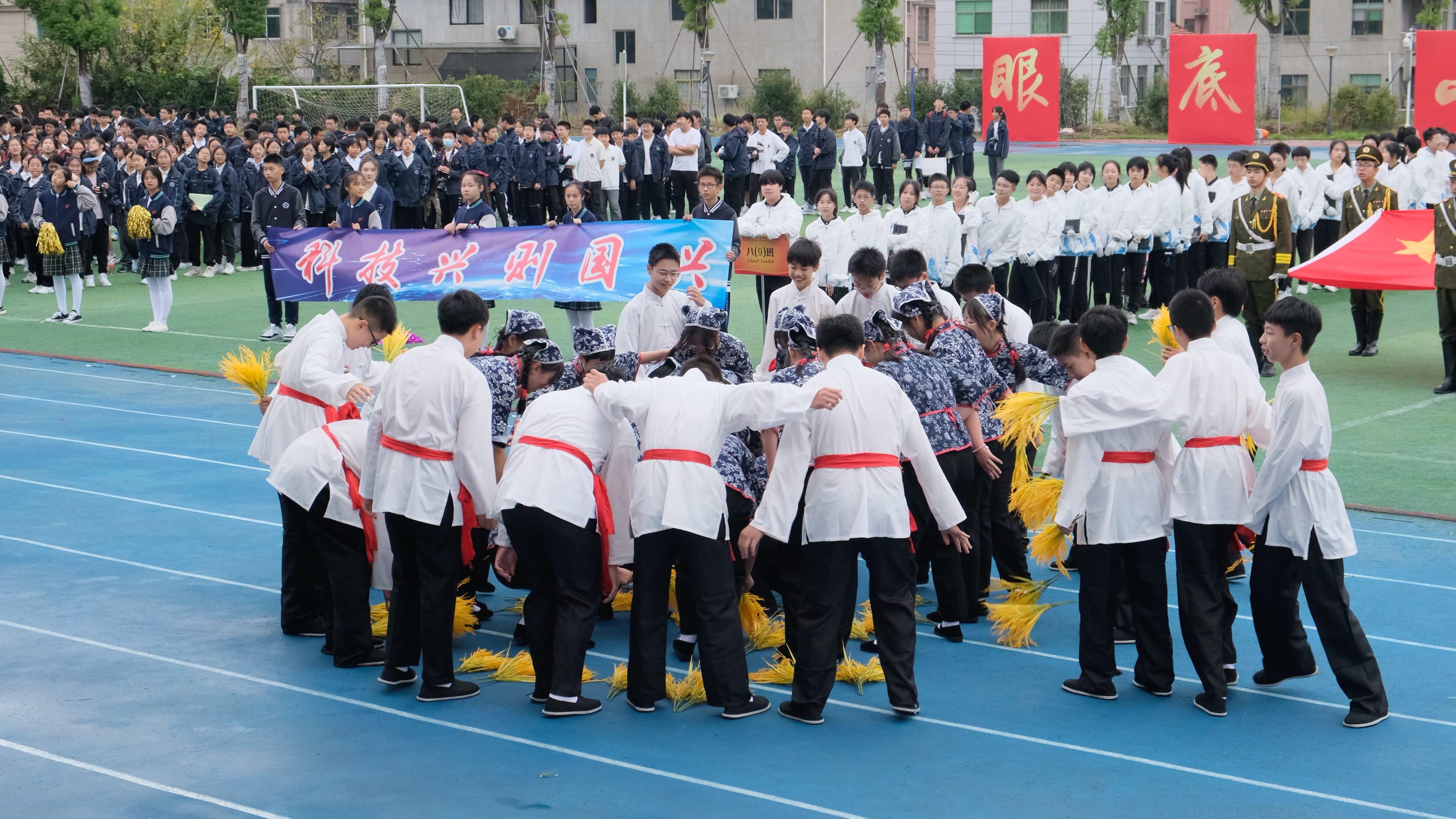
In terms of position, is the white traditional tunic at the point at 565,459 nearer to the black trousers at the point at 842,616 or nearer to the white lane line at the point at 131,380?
the black trousers at the point at 842,616

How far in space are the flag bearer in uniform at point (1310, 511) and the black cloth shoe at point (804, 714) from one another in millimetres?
2001

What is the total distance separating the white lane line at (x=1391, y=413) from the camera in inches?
442

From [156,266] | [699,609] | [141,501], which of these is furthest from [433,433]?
[156,266]

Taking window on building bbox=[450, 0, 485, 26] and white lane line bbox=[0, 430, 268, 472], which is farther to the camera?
window on building bbox=[450, 0, 485, 26]

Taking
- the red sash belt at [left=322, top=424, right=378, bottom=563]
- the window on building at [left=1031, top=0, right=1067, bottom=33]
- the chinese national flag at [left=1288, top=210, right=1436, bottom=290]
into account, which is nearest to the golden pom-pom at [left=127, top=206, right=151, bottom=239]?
the red sash belt at [left=322, top=424, right=378, bottom=563]

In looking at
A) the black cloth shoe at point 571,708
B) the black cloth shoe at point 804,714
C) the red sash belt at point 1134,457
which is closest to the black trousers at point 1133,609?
the red sash belt at point 1134,457

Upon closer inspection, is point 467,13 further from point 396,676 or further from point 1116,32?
point 396,676

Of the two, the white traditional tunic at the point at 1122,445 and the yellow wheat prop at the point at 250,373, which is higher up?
the yellow wheat prop at the point at 250,373

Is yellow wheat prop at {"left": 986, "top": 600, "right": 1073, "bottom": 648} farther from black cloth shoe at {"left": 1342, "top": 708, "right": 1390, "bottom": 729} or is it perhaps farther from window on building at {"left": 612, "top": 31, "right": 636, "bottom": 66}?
window on building at {"left": 612, "top": 31, "right": 636, "bottom": 66}

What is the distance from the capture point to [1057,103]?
2786cm

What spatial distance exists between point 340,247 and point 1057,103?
18082 mm

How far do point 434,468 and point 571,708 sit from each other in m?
1.16

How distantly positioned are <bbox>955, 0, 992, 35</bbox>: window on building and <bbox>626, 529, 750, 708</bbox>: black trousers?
151 feet

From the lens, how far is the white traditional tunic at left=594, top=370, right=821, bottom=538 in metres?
5.93
